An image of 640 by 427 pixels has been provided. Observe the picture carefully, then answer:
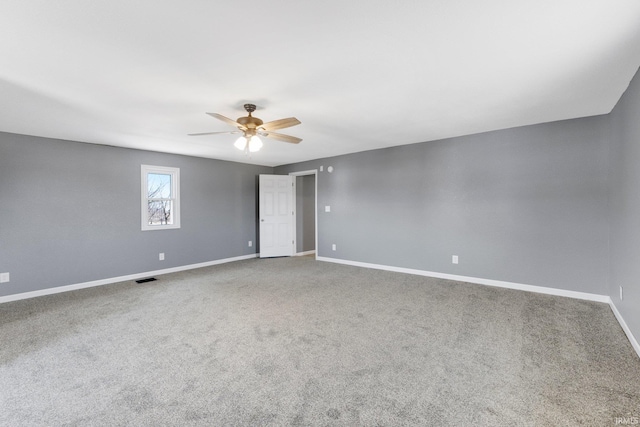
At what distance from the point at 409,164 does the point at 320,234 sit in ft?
8.13

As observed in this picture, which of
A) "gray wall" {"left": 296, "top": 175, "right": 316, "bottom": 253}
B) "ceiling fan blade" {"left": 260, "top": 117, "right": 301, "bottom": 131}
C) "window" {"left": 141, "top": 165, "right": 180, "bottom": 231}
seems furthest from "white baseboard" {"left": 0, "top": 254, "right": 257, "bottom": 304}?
"ceiling fan blade" {"left": 260, "top": 117, "right": 301, "bottom": 131}

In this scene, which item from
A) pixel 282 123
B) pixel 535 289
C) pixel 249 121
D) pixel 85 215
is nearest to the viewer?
pixel 282 123

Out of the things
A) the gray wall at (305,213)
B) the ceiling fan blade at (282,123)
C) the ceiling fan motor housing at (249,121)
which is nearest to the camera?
the ceiling fan blade at (282,123)

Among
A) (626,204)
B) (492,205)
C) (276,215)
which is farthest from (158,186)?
(626,204)

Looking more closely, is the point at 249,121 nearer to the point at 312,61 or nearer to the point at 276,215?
the point at 312,61

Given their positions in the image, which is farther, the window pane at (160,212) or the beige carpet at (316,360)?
the window pane at (160,212)

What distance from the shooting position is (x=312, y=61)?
2113mm

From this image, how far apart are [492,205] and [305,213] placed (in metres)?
4.33

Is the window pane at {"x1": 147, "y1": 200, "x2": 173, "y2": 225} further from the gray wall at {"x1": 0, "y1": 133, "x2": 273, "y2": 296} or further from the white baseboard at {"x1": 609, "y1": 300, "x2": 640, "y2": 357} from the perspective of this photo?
the white baseboard at {"x1": 609, "y1": 300, "x2": 640, "y2": 357}

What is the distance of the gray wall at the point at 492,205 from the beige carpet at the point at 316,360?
1.81ft

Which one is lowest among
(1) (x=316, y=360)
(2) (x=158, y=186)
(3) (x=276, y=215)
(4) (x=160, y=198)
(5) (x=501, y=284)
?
(1) (x=316, y=360)

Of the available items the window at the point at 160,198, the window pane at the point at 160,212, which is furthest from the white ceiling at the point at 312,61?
the window pane at the point at 160,212

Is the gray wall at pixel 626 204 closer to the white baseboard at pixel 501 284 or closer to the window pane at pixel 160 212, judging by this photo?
the white baseboard at pixel 501 284

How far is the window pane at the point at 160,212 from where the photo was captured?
16.8 ft
